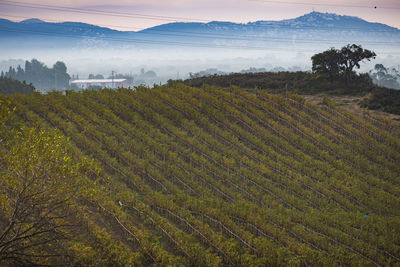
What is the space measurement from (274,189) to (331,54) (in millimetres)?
29874

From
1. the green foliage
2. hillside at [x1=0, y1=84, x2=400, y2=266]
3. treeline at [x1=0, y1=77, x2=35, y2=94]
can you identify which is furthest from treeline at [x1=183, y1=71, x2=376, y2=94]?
treeline at [x1=0, y1=77, x2=35, y2=94]

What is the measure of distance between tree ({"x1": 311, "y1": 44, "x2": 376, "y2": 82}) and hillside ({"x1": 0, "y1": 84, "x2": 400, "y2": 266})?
46.1 feet

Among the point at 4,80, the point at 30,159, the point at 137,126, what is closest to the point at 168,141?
the point at 137,126

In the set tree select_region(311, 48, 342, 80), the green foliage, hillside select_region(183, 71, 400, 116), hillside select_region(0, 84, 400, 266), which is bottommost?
hillside select_region(0, 84, 400, 266)

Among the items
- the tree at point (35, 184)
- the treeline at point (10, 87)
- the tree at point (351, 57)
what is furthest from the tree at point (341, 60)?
the treeline at point (10, 87)

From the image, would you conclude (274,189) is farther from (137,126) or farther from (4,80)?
(4,80)

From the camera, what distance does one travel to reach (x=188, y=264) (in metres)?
11.9

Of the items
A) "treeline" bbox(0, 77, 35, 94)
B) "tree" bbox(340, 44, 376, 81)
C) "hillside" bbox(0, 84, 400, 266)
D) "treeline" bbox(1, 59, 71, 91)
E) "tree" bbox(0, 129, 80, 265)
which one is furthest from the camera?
"treeline" bbox(1, 59, 71, 91)

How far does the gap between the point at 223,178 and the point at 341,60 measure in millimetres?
30382

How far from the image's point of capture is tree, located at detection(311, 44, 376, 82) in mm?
41719

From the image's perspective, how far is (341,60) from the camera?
42.5 metres

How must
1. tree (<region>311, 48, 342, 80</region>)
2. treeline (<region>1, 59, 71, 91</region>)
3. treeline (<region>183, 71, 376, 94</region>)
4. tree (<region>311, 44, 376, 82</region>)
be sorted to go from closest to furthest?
treeline (<region>183, 71, 376, 94</region>), tree (<region>311, 44, 376, 82</region>), tree (<region>311, 48, 342, 80</region>), treeline (<region>1, 59, 71, 91</region>)

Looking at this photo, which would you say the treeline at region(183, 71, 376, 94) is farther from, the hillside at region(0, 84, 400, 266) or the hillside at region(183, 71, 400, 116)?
the hillside at region(0, 84, 400, 266)


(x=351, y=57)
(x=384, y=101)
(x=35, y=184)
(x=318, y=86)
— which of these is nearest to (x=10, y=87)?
(x=318, y=86)
